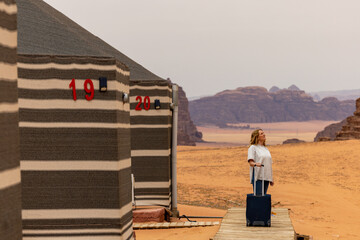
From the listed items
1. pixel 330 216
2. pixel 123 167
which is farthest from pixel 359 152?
pixel 123 167

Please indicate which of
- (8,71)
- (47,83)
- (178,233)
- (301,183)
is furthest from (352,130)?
(8,71)

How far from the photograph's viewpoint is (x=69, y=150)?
25.5 feet

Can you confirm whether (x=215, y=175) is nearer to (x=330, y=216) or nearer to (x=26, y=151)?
(x=330, y=216)

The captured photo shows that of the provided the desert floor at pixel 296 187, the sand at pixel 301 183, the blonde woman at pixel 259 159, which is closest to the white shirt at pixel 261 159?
the blonde woman at pixel 259 159

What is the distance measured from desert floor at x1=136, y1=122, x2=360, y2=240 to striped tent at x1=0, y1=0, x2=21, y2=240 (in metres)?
6.17

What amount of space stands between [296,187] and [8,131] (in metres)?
22.5

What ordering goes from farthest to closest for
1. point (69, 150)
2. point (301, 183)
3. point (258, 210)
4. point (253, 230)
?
point (301, 183) → point (258, 210) → point (253, 230) → point (69, 150)

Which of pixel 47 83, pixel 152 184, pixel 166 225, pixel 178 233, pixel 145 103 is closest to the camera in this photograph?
pixel 47 83

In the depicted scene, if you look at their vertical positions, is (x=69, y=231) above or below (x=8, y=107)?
below

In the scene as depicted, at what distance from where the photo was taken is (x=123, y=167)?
8125 millimetres

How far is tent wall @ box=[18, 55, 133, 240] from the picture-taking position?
302 inches

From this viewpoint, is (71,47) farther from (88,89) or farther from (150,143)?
(150,143)

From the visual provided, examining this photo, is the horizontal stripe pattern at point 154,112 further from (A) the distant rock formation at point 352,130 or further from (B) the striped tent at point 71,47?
(A) the distant rock formation at point 352,130

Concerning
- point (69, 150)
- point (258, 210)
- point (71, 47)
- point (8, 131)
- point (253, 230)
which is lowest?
point (253, 230)
